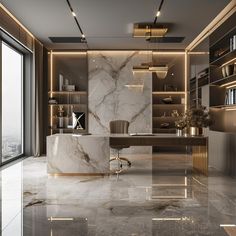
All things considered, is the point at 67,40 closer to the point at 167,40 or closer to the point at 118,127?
the point at 167,40

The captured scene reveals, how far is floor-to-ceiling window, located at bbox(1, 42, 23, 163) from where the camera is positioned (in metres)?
6.80

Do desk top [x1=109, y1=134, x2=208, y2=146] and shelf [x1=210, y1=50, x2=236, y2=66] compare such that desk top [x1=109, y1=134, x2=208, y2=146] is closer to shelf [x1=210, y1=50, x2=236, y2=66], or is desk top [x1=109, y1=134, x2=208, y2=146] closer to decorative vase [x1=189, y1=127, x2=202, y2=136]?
decorative vase [x1=189, y1=127, x2=202, y2=136]

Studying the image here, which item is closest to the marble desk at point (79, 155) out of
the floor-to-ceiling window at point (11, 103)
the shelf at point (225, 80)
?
the floor-to-ceiling window at point (11, 103)

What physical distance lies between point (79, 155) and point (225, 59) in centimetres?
318

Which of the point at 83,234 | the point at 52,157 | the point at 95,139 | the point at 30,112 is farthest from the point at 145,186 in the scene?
the point at 30,112

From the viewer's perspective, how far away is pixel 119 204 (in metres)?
3.82

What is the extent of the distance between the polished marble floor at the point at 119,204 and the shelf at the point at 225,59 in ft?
6.73

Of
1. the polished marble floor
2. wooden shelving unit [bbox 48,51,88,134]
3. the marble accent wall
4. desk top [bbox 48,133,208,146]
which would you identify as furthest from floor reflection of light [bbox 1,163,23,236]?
the marble accent wall

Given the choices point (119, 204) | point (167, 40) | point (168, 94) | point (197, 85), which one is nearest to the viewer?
point (119, 204)

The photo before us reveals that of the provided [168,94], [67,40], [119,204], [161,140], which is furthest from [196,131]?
[67,40]

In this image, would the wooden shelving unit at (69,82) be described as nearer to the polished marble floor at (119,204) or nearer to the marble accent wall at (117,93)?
the marble accent wall at (117,93)

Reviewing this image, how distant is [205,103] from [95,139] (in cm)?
290

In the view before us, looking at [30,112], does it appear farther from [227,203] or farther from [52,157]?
[227,203]

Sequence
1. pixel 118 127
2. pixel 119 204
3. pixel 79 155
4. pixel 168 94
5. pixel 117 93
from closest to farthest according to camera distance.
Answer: pixel 119 204 → pixel 79 155 → pixel 118 127 → pixel 117 93 → pixel 168 94
